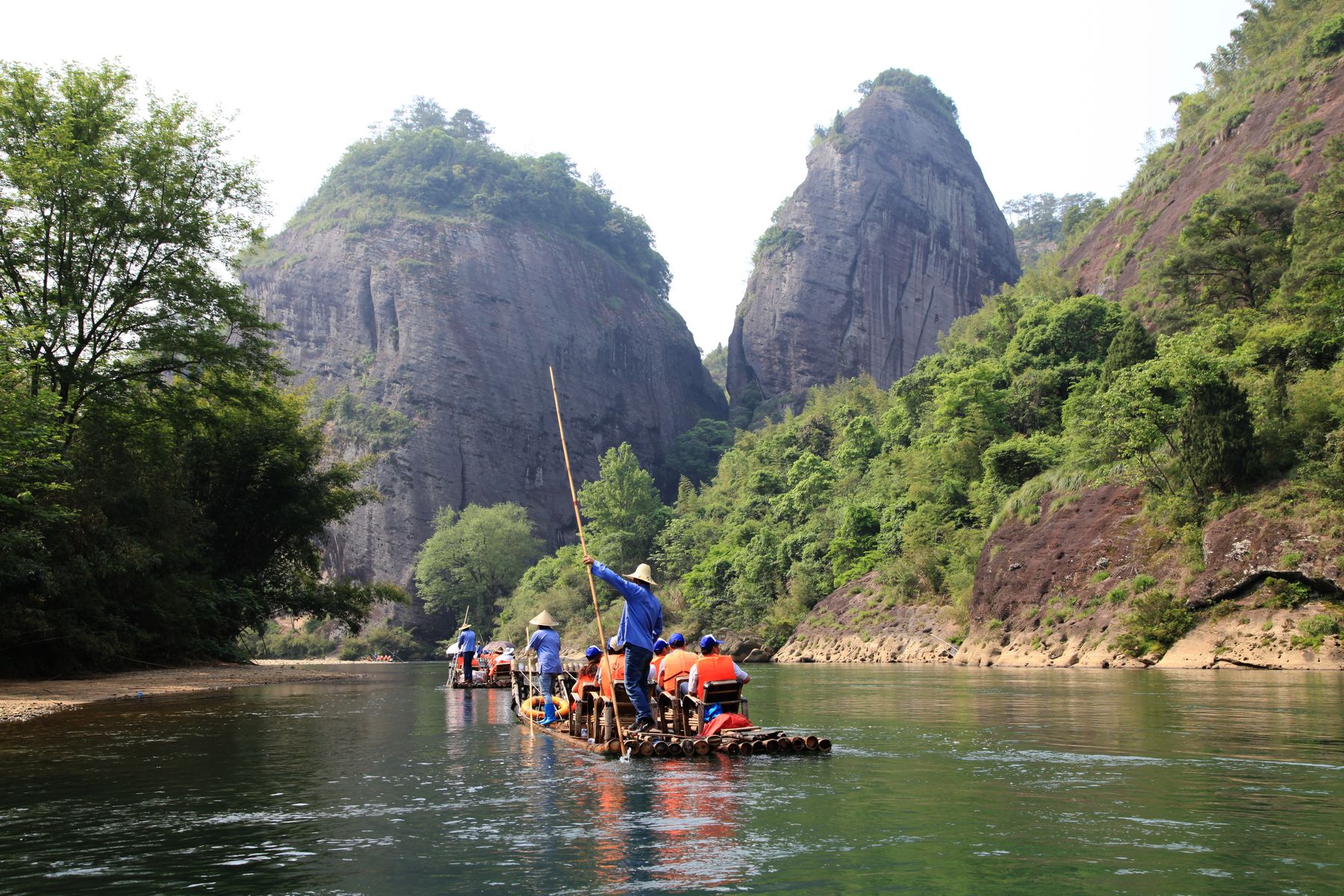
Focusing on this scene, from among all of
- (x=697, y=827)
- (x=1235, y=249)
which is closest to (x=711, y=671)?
(x=697, y=827)

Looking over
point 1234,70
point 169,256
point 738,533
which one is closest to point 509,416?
point 738,533

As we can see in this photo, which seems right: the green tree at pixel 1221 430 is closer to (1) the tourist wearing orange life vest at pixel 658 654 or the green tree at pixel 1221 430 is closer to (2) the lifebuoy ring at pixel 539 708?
(2) the lifebuoy ring at pixel 539 708

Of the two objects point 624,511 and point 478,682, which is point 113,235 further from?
point 624,511

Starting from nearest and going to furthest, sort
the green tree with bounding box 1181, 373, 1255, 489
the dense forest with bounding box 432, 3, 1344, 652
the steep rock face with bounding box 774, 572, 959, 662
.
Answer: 1. the green tree with bounding box 1181, 373, 1255, 489
2. the dense forest with bounding box 432, 3, 1344, 652
3. the steep rock face with bounding box 774, 572, 959, 662

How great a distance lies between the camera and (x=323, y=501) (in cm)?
4003

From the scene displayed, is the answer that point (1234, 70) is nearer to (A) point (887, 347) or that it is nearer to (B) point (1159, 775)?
(A) point (887, 347)

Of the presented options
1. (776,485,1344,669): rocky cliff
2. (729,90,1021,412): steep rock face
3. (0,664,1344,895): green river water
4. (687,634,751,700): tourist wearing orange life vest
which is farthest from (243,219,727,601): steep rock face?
(687,634,751,700): tourist wearing orange life vest

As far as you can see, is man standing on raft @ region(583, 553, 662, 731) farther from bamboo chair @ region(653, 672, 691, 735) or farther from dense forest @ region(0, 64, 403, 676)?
dense forest @ region(0, 64, 403, 676)

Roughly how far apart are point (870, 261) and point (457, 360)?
4776 cm

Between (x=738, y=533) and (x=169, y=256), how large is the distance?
157 ft

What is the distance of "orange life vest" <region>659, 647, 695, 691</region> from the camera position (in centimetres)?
1357

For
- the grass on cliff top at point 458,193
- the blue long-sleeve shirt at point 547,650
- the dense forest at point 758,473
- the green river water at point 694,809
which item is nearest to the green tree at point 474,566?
the dense forest at point 758,473

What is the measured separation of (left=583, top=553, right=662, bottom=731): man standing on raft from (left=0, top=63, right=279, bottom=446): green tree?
61.9 ft

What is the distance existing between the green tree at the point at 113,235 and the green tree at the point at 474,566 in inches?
2749
